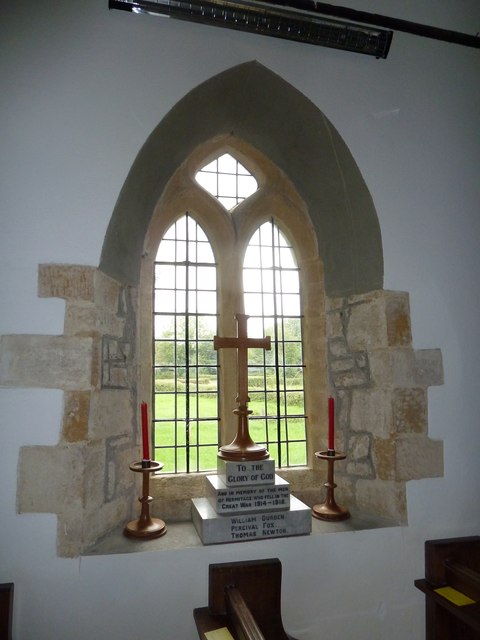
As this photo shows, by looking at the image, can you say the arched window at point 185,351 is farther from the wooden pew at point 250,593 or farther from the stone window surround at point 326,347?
the wooden pew at point 250,593

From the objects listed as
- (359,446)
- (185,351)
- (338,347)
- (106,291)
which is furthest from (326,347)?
(106,291)

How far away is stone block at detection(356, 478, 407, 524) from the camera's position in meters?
2.19

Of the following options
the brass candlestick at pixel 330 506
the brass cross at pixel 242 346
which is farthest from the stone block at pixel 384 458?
the brass cross at pixel 242 346

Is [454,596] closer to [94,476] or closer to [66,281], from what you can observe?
[94,476]

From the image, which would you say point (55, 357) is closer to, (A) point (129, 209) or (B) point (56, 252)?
(B) point (56, 252)

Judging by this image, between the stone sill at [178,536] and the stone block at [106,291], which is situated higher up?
the stone block at [106,291]

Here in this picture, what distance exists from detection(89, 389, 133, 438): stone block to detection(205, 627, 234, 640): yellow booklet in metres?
0.92

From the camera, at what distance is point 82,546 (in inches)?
71.7

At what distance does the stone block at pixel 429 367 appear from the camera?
2.27m

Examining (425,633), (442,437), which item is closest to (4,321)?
(442,437)

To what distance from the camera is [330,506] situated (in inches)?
89.7

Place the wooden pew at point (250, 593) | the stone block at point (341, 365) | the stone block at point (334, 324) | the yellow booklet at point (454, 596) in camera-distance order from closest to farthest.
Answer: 1. the wooden pew at point (250, 593)
2. the yellow booklet at point (454, 596)
3. the stone block at point (341, 365)
4. the stone block at point (334, 324)

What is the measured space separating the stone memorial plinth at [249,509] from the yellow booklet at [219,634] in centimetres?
33

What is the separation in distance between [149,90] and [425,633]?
307 cm
